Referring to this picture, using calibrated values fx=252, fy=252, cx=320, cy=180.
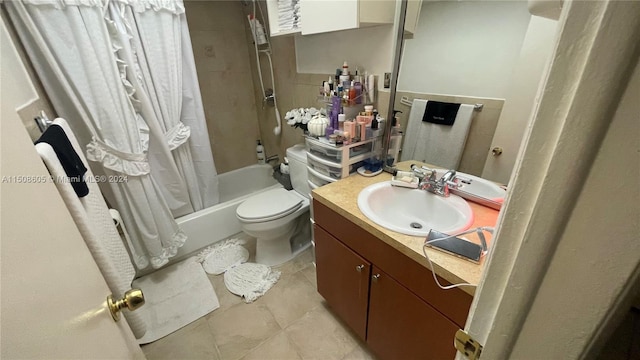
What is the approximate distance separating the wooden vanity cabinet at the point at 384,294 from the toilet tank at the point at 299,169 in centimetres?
53

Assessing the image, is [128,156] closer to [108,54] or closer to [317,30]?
[108,54]

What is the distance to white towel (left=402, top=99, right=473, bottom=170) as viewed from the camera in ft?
3.47

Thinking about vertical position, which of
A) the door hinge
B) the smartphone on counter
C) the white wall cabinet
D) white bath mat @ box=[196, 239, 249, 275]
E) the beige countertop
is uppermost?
the white wall cabinet

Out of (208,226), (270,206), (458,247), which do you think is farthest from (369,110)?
(208,226)

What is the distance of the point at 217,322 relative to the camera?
1.48 meters

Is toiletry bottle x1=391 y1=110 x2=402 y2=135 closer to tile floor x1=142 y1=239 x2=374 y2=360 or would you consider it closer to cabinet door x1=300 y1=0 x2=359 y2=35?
cabinet door x1=300 y1=0 x2=359 y2=35

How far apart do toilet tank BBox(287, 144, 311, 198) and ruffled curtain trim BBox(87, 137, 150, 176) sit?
0.92 metres

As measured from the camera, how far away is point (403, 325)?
97cm

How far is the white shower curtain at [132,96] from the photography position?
1258 mm

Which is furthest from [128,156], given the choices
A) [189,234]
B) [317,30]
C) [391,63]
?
[391,63]

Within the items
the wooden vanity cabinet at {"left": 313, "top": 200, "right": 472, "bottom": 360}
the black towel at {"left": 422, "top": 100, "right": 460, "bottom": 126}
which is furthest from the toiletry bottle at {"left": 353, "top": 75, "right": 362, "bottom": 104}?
the wooden vanity cabinet at {"left": 313, "top": 200, "right": 472, "bottom": 360}

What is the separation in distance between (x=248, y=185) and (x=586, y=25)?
2747 millimetres

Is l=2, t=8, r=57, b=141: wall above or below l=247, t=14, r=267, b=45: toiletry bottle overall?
below

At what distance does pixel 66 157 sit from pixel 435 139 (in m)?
1.38
